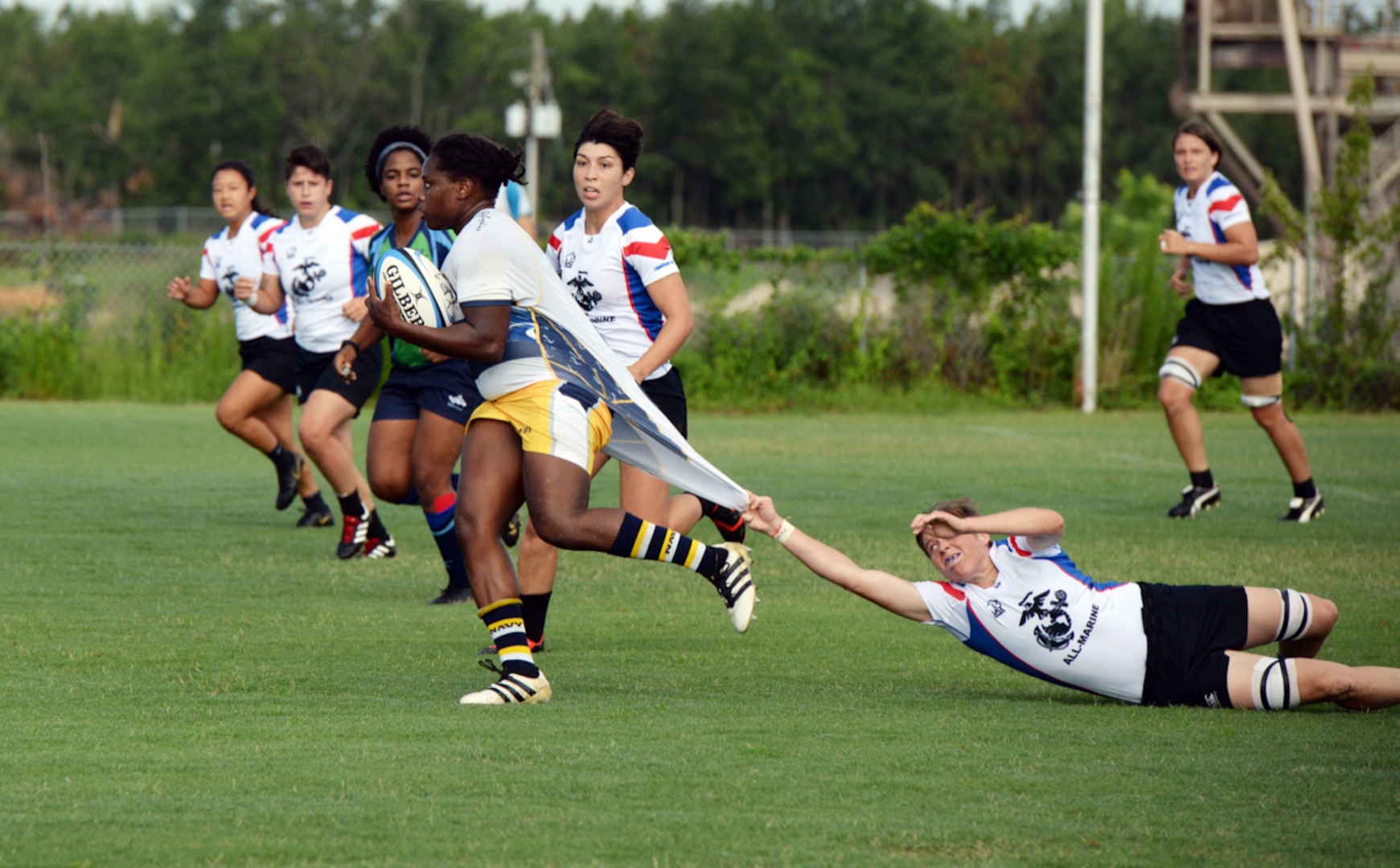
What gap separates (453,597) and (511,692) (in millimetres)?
2278

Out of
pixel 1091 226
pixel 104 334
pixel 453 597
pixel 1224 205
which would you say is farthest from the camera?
pixel 104 334

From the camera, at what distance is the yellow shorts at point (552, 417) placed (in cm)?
484

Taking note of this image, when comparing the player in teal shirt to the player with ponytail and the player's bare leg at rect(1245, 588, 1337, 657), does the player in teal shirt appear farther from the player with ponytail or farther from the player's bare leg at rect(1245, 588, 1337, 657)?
the player's bare leg at rect(1245, 588, 1337, 657)

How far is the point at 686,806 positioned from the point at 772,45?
8113 cm

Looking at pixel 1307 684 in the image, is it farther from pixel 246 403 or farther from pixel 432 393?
pixel 246 403

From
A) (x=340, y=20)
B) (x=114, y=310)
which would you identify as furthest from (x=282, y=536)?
(x=340, y=20)

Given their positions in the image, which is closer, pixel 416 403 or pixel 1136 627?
pixel 1136 627

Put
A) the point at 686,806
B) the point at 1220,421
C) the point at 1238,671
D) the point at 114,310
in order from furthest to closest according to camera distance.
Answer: the point at 114,310 → the point at 1220,421 → the point at 1238,671 → the point at 686,806

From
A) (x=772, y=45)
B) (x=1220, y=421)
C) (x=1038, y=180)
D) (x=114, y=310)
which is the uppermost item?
(x=772, y=45)

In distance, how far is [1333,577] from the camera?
24.5 ft

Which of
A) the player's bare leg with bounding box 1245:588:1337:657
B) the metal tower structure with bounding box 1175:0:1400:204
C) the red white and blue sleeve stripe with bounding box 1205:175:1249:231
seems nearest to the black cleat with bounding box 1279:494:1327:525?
the red white and blue sleeve stripe with bounding box 1205:175:1249:231

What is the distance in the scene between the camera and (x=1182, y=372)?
9.83 metres

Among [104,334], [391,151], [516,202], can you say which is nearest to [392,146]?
[391,151]

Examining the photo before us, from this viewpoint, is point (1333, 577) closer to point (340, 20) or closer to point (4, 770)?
point (4, 770)
